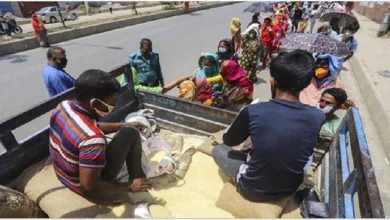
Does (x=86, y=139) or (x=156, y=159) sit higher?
(x=86, y=139)

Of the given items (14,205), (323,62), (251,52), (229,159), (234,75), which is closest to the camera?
(14,205)

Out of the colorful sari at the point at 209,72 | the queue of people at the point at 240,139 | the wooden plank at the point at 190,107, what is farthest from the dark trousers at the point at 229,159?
the colorful sari at the point at 209,72

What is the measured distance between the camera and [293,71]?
4.82 ft

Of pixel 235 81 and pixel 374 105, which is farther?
pixel 374 105

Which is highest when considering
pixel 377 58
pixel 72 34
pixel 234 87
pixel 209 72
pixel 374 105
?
pixel 209 72

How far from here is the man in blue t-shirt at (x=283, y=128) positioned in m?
1.48

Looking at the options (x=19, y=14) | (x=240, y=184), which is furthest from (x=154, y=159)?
(x=19, y=14)

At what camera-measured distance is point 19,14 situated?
78.5 ft

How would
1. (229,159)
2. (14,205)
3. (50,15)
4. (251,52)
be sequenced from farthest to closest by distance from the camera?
1. (50,15)
2. (251,52)
3. (229,159)
4. (14,205)

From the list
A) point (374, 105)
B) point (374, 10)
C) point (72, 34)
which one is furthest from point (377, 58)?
point (72, 34)

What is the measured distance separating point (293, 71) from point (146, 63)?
9.14 ft

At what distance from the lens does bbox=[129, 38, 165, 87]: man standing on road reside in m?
3.70

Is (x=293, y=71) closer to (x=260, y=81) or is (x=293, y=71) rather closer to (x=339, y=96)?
(x=339, y=96)

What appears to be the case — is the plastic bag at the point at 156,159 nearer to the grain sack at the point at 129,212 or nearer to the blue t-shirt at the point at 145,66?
the grain sack at the point at 129,212
